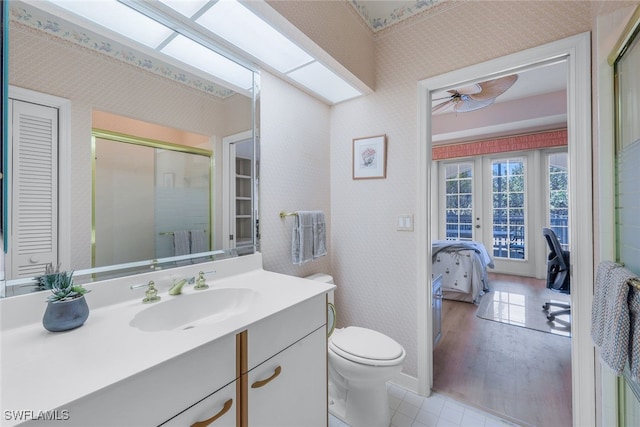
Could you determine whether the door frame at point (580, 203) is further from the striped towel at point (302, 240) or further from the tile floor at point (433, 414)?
the striped towel at point (302, 240)

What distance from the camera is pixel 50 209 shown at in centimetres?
91

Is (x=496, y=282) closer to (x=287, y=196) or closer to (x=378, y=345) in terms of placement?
(x=378, y=345)

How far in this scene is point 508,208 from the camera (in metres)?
4.57

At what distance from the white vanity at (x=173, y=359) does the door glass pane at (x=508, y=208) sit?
4.68 meters

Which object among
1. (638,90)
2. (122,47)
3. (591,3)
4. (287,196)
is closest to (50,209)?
(122,47)

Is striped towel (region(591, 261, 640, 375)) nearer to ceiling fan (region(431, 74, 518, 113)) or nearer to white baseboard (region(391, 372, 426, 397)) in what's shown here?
white baseboard (region(391, 372, 426, 397))

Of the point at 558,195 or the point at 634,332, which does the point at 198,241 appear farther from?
the point at 558,195

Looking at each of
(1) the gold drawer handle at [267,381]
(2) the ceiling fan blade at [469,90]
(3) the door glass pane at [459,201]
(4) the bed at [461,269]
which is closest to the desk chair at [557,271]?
(4) the bed at [461,269]

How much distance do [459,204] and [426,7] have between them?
4.02 m

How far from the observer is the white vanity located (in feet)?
1.81

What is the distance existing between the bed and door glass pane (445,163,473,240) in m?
1.39

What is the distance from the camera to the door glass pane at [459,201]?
16.1 ft

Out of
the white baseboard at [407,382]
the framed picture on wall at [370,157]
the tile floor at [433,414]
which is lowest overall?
the tile floor at [433,414]

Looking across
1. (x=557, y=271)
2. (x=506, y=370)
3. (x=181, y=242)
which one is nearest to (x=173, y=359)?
(x=181, y=242)
